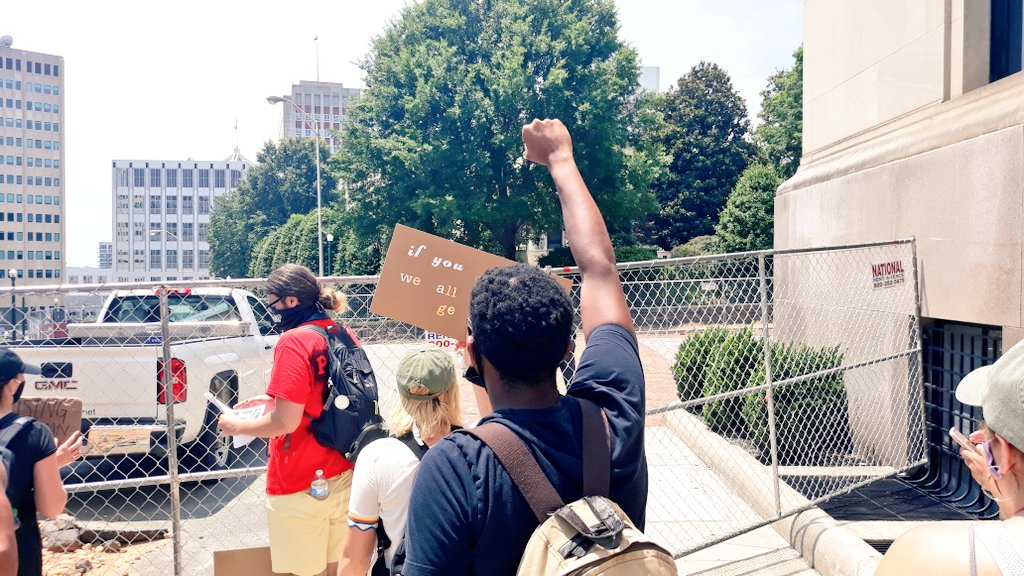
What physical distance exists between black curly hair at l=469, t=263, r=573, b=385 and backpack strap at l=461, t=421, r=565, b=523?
173 millimetres

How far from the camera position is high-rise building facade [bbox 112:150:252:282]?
162 metres

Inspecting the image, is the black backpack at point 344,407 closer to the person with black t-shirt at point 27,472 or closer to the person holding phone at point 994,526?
the person with black t-shirt at point 27,472

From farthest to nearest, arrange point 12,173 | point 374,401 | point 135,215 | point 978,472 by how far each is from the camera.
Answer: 1. point 135,215
2. point 12,173
3. point 374,401
4. point 978,472

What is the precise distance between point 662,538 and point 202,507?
13.4ft

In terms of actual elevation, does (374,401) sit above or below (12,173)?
below

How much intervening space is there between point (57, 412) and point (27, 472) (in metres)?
0.90

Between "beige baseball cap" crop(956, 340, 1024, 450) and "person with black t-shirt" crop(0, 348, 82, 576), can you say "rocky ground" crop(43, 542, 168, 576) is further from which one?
"beige baseball cap" crop(956, 340, 1024, 450)

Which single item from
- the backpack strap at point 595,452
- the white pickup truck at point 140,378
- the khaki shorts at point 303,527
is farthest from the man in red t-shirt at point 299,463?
the white pickup truck at point 140,378

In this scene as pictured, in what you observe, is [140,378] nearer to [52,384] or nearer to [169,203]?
[52,384]

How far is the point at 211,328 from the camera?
7215 millimetres

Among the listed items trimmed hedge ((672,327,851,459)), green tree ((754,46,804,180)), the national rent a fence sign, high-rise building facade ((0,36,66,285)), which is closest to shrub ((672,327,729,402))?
trimmed hedge ((672,327,851,459))

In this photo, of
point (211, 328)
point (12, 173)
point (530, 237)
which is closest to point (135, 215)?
point (12, 173)

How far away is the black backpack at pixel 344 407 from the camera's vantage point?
336 cm

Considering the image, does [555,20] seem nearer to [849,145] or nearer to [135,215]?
[849,145]
